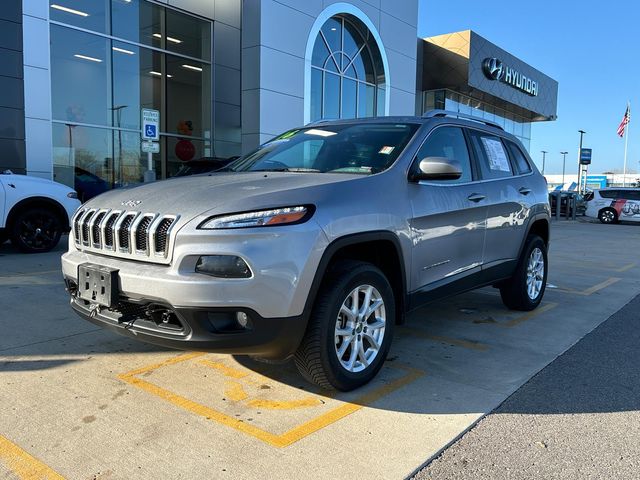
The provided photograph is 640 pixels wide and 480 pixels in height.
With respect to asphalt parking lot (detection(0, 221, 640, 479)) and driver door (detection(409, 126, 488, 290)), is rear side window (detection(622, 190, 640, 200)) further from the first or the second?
driver door (detection(409, 126, 488, 290))

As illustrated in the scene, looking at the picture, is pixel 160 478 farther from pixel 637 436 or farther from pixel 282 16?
pixel 282 16

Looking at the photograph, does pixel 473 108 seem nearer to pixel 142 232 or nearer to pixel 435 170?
pixel 435 170

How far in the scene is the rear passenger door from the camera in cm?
493

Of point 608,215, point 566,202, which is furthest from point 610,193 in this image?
point 566,202

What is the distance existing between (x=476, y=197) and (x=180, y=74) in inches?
523

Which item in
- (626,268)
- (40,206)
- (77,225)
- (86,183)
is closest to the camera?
(77,225)

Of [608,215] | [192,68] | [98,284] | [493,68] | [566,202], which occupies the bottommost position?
[608,215]

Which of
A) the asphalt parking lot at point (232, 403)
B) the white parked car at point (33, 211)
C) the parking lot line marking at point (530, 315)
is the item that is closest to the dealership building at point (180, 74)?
the white parked car at point (33, 211)

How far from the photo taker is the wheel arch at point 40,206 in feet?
28.8

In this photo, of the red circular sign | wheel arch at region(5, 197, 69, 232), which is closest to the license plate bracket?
wheel arch at region(5, 197, 69, 232)

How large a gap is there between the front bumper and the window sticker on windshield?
116 inches

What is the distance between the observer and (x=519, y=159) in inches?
229

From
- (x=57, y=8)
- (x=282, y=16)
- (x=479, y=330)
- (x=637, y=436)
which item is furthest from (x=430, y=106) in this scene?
(x=637, y=436)

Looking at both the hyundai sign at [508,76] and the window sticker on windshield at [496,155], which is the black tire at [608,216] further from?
the window sticker on windshield at [496,155]
